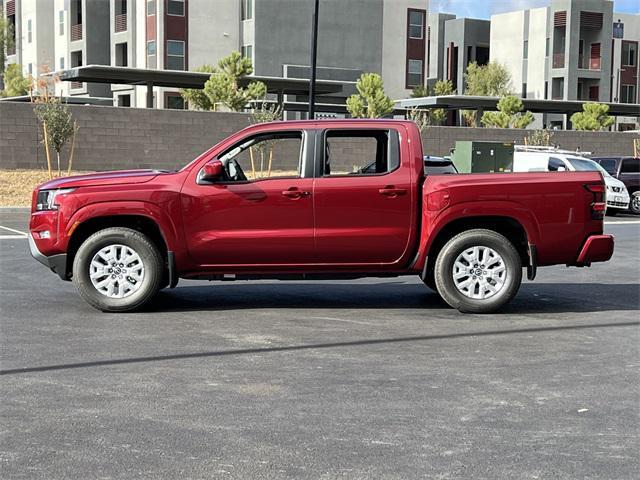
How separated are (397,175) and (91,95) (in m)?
58.0

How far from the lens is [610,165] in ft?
96.3

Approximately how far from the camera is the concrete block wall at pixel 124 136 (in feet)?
106

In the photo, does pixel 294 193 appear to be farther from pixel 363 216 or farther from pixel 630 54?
pixel 630 54

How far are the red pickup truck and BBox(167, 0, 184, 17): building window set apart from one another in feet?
172

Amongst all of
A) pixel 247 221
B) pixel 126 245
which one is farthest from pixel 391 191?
pixel 126 245

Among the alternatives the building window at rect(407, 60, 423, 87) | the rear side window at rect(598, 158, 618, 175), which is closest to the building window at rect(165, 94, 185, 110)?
the building window at rect(407, 60, 423, 87)

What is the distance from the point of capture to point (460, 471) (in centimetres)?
518

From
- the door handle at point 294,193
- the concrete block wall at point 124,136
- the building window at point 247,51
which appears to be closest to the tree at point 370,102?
the building window at point 247,51

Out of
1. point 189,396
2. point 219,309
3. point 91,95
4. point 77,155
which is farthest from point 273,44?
point 189,396

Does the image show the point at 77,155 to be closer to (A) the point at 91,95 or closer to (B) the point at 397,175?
(B) the point at 397,175

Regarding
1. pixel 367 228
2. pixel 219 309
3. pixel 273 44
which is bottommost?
pixel 219 309

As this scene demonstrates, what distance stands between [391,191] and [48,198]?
3602mm

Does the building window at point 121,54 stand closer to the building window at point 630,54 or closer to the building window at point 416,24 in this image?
the building window at point 416,24

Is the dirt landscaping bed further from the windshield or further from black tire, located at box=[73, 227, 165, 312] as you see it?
black tire, located at box=[73, 227, 165, 312]
